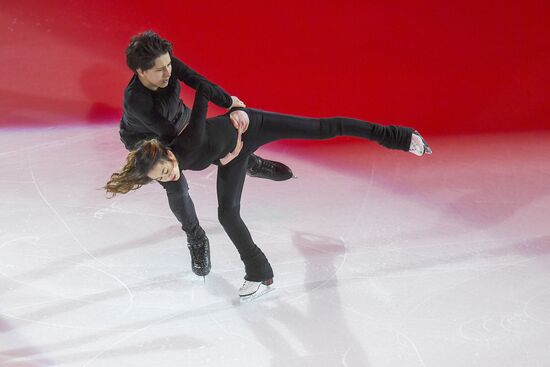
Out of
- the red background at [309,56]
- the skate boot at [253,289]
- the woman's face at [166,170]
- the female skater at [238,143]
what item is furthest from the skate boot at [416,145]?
the red background at [309,56]

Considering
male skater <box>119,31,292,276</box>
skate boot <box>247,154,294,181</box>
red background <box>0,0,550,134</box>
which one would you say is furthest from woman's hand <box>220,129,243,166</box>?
red background <box>0,0,550,134</box>

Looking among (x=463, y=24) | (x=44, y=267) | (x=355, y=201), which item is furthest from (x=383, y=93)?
(x=44, y=267)

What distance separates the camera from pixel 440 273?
311 centimetres

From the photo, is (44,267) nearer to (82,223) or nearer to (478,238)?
(82,223)

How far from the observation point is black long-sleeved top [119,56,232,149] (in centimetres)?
277

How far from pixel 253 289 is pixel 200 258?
347 mm

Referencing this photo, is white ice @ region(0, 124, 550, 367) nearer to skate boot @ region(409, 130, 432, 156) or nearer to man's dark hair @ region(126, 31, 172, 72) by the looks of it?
skate boot @ region(409, 130, 432, 156)

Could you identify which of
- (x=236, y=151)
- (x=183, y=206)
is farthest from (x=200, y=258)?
(x=236, y=151)

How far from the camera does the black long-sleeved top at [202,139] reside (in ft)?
8.65

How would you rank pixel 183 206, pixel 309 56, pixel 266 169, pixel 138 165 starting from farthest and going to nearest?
pixel 309 56 → pixel 266 169 → pixel 183 206 → pixel 138 165

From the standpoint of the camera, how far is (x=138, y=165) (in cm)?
248

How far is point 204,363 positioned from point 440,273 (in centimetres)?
123

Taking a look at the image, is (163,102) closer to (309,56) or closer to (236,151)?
(236,151)

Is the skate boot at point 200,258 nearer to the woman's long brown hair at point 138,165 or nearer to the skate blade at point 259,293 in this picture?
the skate blade at point 259,293
